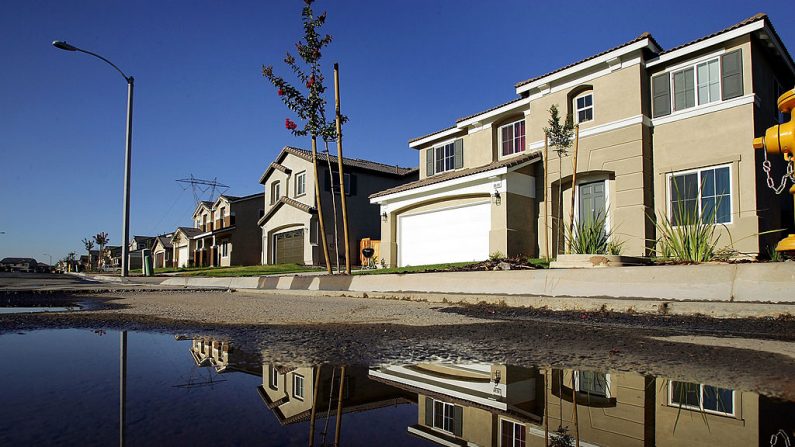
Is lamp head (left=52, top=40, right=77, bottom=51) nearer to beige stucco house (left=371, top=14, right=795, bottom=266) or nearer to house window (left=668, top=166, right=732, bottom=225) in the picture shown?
beige stucco house (left=371, top=14, right=795, bottom=266)

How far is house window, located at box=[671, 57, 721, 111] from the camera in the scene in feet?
47.7

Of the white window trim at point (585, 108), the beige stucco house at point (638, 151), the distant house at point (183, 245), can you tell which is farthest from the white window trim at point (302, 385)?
the distant house at point (183, 245)

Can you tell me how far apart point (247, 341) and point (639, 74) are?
1546 centimetres

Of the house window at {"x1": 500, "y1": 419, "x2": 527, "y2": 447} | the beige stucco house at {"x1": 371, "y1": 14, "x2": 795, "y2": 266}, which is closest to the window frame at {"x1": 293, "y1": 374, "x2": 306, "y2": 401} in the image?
the house window at {"x1": 500, "y1": 419, "x2": 527, "y2": 447}

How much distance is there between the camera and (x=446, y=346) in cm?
403

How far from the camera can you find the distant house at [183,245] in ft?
185

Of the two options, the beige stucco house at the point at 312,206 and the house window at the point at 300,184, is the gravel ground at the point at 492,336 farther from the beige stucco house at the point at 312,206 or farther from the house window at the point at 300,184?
the house window at the point at 300,184

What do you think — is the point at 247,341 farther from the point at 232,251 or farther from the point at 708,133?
the point at 232,251

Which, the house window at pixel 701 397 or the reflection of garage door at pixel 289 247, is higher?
the reflection of garage door at pixel 289 247

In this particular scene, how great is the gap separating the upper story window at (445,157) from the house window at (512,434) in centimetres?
2118

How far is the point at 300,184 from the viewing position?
1326 inches

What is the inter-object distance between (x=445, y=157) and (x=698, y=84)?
11.6 m

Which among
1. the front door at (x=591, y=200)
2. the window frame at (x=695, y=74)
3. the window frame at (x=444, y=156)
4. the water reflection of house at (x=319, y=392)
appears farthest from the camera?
the window frame at (x=444, y=156)

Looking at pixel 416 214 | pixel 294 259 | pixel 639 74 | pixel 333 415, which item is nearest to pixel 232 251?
pixel 294 259
